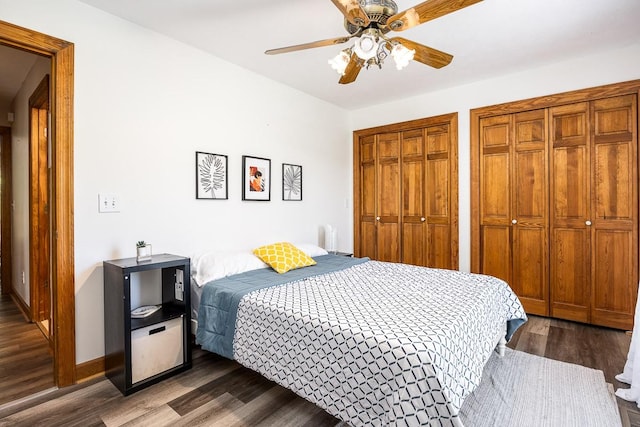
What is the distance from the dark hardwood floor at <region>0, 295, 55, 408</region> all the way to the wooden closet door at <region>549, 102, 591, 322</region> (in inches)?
168

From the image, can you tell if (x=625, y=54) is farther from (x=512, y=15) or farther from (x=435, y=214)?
(x=435, y=214)

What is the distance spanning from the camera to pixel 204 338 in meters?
2.19

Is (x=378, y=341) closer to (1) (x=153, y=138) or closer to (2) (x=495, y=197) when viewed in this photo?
(1) (x=153, y=138)

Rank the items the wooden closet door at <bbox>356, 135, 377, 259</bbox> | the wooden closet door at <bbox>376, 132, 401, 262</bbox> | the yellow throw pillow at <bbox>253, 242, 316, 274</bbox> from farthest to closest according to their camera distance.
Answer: the wooden closet door at <bbox>356, 135, 377, 259</bbox> < the wooden closet door at <bbox>376, 132, 401, 262</bbox> < the yellow throw pillow at <bbox>253, 242, 316, 274</bbox>

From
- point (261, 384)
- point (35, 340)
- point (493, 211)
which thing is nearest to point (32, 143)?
point (35, 340)

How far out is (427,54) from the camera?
1940 millimetres

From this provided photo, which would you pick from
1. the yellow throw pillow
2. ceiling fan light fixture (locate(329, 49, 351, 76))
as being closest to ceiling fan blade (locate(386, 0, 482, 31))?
ceiling fan light fixture (locate(329, 49, 351, 76))

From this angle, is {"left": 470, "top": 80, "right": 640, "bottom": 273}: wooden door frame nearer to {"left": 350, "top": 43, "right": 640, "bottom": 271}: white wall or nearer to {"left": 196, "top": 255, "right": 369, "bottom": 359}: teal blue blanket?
{"left": 350, "top": 43, "right": 640, "bottom": 271}: white wall

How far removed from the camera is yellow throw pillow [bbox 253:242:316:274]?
2727mm

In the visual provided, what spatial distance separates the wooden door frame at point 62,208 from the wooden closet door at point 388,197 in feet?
10.9

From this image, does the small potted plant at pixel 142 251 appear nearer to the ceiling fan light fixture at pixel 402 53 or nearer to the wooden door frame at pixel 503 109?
the ceiling fan light fixture at pixel 402 53

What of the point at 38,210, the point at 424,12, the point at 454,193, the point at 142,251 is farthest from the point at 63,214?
the point at 454,193

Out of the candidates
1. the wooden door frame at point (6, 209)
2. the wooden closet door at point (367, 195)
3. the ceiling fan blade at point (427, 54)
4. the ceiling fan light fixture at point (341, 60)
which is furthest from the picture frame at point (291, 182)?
the wooden door frame at point (6, 209)

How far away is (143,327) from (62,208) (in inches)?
36.0
